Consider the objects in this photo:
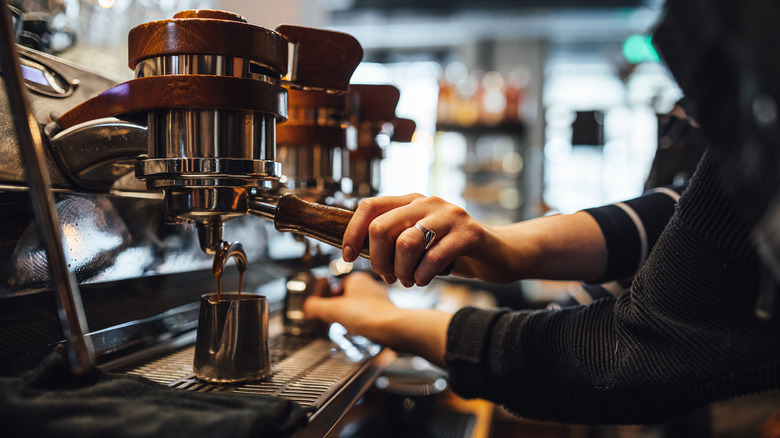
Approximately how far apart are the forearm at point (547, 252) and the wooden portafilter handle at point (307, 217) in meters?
0.19

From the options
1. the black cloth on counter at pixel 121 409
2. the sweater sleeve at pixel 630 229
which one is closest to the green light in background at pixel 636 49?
the sweater sleeve at pixel 630 229

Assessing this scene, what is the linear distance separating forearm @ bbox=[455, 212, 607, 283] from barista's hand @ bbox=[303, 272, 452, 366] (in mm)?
107

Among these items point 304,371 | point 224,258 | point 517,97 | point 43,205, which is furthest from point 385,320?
point 517,97

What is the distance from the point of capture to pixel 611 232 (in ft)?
2.96

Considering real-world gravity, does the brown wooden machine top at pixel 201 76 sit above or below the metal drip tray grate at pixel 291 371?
above

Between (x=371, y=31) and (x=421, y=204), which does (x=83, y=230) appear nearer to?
(x=421, y=204)

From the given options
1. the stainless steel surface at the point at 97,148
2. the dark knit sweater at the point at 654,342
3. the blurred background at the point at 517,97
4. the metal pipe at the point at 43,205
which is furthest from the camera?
the blurred background at the point at 517,97

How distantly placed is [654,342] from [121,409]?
49 centimetres

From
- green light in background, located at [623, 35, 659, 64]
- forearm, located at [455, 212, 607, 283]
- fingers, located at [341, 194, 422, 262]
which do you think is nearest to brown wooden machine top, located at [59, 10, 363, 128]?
fingers, located at [341, 194, 422, 262]

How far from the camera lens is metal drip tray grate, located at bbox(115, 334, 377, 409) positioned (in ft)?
2.01

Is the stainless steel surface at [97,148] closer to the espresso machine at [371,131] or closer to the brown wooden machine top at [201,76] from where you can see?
the brown wooden machine top at [201,76]

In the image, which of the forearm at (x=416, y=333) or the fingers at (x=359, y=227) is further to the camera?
the forearm at (x=416, y=333)

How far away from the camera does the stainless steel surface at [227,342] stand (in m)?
0.63

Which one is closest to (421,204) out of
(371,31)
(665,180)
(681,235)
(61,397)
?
(681,235)
